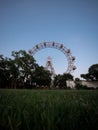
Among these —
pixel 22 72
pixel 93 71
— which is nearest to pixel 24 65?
pixel 22 72

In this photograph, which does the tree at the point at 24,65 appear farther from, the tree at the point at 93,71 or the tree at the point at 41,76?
the tree at the point at 93,71

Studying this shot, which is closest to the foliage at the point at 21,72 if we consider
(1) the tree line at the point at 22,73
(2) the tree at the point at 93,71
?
(1) the tree line at the point at 22,73

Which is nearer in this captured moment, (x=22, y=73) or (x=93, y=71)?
(x=22, y=73)

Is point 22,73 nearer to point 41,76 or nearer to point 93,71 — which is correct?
point 41,76

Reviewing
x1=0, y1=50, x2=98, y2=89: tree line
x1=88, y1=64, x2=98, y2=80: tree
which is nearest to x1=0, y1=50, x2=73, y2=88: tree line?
x1=0, y1=50, x2=98, y2=89: tree line

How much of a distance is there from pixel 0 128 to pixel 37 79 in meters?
43.7

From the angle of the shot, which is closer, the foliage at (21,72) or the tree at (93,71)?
the foliage at (21,72)

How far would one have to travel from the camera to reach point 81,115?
1.11 m

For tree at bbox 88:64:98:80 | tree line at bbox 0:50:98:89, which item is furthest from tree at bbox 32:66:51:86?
tree at bbox 88:64:98:80

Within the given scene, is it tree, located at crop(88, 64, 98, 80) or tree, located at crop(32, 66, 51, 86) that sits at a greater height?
tree, located at crop(88, 64, 98, 80)

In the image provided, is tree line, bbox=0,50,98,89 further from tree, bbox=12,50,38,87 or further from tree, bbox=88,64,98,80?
tree, bbox=88,64,98,80

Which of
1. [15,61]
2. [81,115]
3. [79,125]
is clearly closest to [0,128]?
[79,125]

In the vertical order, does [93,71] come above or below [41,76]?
above

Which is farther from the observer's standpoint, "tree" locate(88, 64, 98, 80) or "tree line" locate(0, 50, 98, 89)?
"tree" locate(88, 64, 98, 80)
